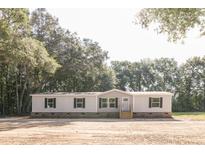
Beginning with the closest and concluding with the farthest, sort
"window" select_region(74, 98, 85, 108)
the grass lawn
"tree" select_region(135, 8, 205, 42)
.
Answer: "tree" select_region(135, 8, 205, 42) → the grass lawn → "window" select_region(74, 98, 85, 108)

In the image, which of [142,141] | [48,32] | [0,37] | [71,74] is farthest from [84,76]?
[142,141]

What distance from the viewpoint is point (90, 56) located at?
3103cm

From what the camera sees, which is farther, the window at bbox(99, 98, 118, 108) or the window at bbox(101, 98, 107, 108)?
the window at bbox(101, 98, 107, 108)

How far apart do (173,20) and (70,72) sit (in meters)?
17.2

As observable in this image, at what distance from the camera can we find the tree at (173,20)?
13133 millimetres

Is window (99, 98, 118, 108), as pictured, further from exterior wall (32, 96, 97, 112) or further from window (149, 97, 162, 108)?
window (149, 97, 162, 108)

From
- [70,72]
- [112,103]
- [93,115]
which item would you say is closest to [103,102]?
[112,103]

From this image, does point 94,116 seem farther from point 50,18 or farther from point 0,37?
point 0,37

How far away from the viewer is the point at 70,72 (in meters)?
30.2

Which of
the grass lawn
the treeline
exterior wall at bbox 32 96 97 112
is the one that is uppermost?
the treeline

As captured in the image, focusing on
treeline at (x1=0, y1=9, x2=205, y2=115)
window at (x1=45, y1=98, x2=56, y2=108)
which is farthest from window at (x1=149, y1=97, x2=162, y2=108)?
window at (x1=45, y1=98, x2=56, y2=108)

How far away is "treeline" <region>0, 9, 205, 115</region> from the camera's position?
76.7 ft

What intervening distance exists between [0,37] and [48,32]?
10954 mm

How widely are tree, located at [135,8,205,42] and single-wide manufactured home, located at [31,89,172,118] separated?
12.0m
